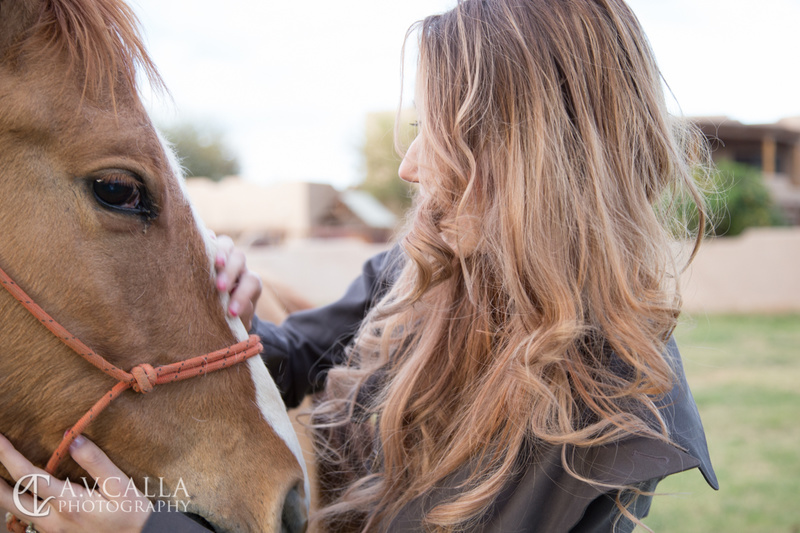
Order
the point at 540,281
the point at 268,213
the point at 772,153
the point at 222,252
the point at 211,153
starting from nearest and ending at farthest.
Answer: the point at 540,281, the point at 222,252, the point at 268,213, the point at 772,153, the point at 211,153

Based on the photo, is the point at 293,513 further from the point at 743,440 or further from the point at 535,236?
the point at 743,440

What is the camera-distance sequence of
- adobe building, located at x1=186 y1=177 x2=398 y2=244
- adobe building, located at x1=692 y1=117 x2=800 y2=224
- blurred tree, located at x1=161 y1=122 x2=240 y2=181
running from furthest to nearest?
blurred tree, located at x1=161 y1=122 x2=240 y2=181, adobe building, located at x1=692 y1=117 x2=800 y2=224, adobe building, located at x1=186 y1=177 x2=398 y2=244

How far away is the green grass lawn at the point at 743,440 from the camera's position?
3359 millimetres

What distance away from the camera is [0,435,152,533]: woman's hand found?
1.02 meters

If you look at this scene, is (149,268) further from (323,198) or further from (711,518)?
(323,198)

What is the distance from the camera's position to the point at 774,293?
10.2 metres

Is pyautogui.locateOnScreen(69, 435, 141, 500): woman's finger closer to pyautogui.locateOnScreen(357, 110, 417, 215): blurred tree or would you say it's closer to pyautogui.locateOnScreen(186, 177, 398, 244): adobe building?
pyautogui.locateOnScreen(186, 177, 398, 244): adobe building

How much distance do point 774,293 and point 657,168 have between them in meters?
10.8

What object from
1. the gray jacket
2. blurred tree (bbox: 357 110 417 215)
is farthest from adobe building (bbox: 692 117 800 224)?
the gray jacket

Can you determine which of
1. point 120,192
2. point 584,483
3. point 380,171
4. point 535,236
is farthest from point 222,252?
point 380,171

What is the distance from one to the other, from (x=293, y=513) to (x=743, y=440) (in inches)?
180

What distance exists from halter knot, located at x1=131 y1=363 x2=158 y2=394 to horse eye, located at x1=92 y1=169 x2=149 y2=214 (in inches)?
11.5

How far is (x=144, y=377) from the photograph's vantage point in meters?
1.06

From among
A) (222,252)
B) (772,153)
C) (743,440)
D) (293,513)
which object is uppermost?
(222,252)
